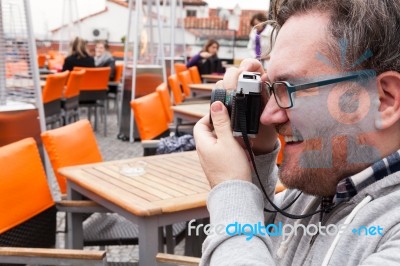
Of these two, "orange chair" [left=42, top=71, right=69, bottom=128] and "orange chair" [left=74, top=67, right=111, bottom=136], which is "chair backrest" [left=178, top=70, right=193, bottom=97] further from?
"orange chair" [left=42, top=71, right=69, bottom=128]

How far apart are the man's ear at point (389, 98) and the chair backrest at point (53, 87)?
16.9ft

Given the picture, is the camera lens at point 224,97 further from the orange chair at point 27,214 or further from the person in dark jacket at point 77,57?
the person in dark jacket at point 77,57

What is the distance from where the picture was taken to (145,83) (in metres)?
7.06

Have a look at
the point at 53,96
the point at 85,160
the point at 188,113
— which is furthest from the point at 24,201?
the point at 53,96

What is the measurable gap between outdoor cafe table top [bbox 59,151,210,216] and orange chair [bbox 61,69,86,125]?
4.34m

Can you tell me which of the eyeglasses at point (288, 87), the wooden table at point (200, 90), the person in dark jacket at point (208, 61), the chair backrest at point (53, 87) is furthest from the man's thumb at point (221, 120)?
the person in dark jacket at point (208, 61)

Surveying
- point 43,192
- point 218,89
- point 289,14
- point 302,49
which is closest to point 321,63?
point 302,49

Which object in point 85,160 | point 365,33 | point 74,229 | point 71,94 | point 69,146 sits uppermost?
point 365,33

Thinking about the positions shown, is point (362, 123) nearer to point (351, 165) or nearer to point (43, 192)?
point (351, 165)

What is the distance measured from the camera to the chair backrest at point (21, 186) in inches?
78.0

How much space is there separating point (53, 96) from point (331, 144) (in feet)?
17.8

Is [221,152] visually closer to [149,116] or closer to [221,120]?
[221,120]

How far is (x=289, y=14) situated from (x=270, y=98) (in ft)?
0.55

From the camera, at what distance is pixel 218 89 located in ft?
3.69
